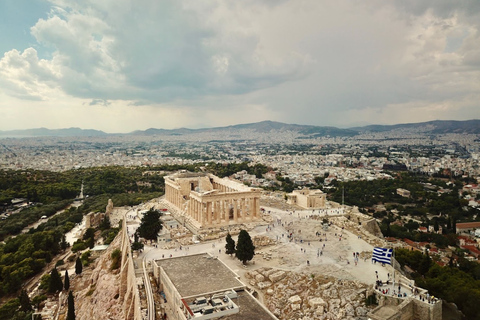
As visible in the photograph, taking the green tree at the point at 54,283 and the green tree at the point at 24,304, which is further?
the green tree at the point at 54,283

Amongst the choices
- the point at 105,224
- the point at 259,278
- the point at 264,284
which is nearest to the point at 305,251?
the point at 259,278

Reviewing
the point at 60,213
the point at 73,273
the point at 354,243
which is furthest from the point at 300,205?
the point at 60,213

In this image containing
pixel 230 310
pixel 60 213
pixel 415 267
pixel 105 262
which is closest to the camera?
pixel 230 310

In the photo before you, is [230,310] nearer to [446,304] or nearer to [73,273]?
[446,304]

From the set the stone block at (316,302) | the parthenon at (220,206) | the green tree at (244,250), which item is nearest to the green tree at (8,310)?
the parthenon at (220,206)

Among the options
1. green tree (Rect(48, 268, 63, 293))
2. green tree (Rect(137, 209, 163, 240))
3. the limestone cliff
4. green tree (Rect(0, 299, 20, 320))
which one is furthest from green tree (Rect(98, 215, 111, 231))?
green tree (Rect(137, 209, 163, 240))

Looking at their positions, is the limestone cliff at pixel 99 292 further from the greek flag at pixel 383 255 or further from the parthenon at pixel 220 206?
the greek flag at pixel 383 255

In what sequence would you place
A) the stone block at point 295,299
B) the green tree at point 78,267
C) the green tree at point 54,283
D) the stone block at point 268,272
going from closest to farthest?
the stone block at point 295,299 → the stone block at point 268,272 → the green tree at point 54,283 → the green tree at point 78,267

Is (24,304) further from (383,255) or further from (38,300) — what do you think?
(383,255)

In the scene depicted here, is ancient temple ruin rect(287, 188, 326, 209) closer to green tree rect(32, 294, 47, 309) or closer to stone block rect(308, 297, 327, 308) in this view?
stone block rect(308, 297, 327, 308)
